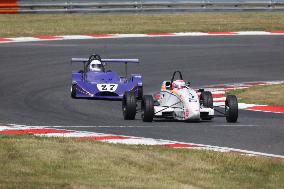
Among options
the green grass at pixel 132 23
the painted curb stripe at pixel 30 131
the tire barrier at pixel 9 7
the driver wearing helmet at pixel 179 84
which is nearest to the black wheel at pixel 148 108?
the driver wearing helmet at pixel 179 84

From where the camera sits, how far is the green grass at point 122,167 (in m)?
13.9

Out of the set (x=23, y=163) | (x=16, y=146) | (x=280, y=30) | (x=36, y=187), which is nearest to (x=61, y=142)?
(x=16, y=146)

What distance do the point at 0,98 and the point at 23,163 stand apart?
11.3m

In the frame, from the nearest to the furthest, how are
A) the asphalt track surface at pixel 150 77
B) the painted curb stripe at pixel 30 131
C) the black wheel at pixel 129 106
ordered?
the painted curb stripe at pixel 30 131
the asphalt track surface at pixel 150 77
the black wheel at pixel 129 106

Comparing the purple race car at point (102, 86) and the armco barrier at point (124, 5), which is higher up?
the armco barrier at point (124, 5)

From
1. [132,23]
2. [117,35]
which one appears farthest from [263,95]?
[132,23]

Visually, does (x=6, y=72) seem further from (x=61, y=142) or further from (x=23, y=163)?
(x=23, y=163)

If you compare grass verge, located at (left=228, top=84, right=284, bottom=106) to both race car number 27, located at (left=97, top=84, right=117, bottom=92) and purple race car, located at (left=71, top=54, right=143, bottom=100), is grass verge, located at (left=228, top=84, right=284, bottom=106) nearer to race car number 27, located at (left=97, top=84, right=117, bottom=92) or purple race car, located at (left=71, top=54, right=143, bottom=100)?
purple race car, located at (left=71, top=54, right=143, bottom=100)

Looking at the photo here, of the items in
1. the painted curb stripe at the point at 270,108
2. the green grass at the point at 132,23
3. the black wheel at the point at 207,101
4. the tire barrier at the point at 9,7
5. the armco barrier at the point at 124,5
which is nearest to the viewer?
the black wheel at the point at 207,101

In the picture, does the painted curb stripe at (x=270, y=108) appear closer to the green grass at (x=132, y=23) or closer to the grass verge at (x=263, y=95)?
the grass verge at (x=263, y=95)

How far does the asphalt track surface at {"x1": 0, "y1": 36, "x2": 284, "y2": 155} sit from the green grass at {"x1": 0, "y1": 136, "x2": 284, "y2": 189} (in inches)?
76.2

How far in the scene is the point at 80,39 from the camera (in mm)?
40344

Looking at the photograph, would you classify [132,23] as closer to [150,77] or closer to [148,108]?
[150,77]

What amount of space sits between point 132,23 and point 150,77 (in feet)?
42.6
